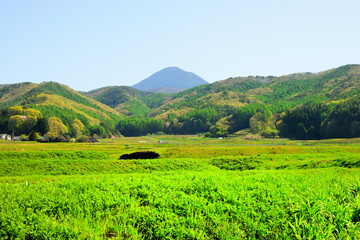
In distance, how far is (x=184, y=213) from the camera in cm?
900

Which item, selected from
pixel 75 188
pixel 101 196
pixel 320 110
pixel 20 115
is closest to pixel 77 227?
pixel 101 196

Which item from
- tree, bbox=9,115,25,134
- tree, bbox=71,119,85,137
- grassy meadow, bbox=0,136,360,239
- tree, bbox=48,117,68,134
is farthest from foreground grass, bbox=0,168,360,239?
tree, bbox=71,119,85,137

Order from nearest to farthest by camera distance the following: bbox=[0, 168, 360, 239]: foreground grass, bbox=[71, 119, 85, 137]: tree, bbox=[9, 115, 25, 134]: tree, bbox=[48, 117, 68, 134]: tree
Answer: bbox=[0, 168, 360, 239]: foreground grass → bbox=[9, 115, 25, 134]: tree → bbox=[48, 117, 68, 134]: tree → bbox=[71, 119, 85, 137]: tree

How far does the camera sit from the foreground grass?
793 centimetres

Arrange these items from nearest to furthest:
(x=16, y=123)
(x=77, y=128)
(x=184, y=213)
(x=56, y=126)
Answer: (x=184, y=213) < (x=16, y=123) < (x=56, y=126) < (x=77, y=128)

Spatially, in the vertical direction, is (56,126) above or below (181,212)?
above

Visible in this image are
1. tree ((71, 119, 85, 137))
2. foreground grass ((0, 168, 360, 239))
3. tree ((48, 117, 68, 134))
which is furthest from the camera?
tree ((71, 119, 85, 137))

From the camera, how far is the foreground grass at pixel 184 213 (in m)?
7.93

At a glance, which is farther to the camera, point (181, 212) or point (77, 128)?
point (77, 128)

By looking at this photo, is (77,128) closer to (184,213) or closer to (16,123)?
(16,123)

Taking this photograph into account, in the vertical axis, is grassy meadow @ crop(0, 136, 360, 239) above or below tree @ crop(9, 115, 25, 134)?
below

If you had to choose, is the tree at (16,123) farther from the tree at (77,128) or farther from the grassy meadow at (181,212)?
the grassy meadow at (181,212)

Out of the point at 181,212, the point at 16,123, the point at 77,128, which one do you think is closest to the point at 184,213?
the point at 181,212

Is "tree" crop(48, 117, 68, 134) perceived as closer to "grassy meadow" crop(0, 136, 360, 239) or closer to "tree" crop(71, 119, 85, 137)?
"tree" crop(71, 119, 85, 137)
